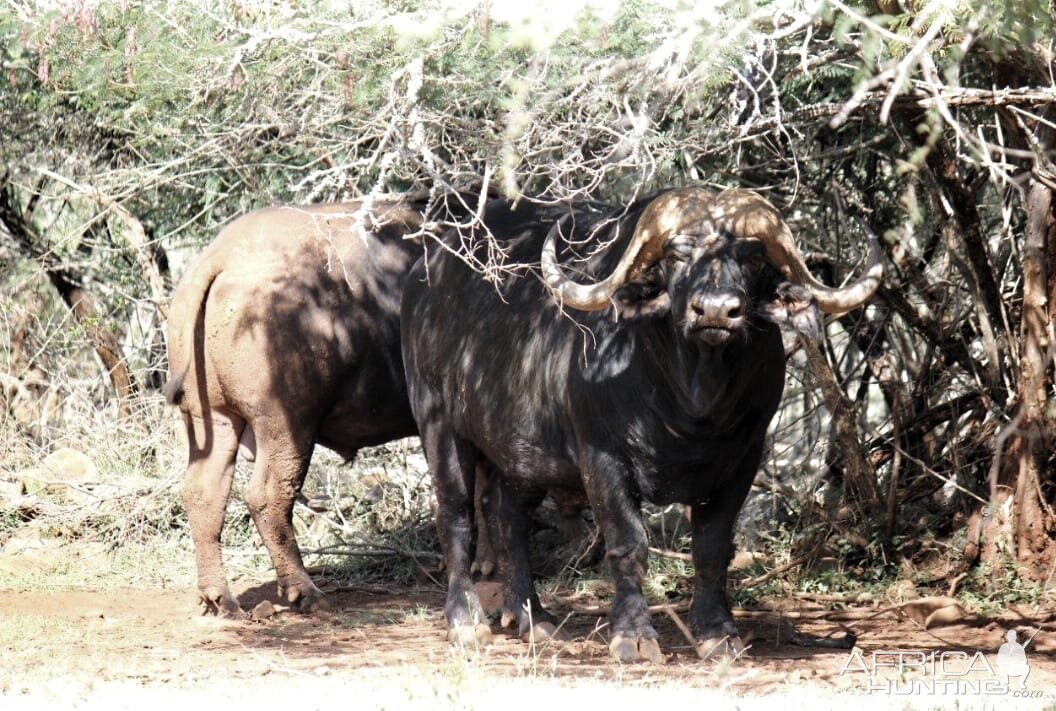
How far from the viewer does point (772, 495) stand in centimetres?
962

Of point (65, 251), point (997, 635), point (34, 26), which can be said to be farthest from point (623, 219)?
point (65, 251)

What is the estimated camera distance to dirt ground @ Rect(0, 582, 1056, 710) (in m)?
5.81

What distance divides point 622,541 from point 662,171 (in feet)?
9.45

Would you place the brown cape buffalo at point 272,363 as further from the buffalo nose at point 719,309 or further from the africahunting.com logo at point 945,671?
the africahunting.com logo at point 945,671

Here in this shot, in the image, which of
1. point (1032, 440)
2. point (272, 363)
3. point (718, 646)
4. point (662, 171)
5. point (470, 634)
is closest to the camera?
point (718, 646)

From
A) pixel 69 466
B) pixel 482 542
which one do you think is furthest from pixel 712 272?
pixel 69 466

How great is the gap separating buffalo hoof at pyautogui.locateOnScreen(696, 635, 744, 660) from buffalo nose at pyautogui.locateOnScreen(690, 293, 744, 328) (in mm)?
1526

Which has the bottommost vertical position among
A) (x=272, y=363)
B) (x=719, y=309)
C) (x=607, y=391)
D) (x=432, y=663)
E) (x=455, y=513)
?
(x=432, y=663)

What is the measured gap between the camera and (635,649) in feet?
22.7

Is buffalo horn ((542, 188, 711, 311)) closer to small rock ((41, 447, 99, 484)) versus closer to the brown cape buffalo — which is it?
the brown cape buffalo

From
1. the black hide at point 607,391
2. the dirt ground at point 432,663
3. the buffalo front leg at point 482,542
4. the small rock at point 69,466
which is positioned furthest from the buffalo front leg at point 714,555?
the small rock at point 69,466

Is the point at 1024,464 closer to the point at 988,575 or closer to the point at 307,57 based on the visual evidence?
the point at 988,575

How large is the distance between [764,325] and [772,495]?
9.49 ft

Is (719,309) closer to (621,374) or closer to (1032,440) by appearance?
(621,374)
